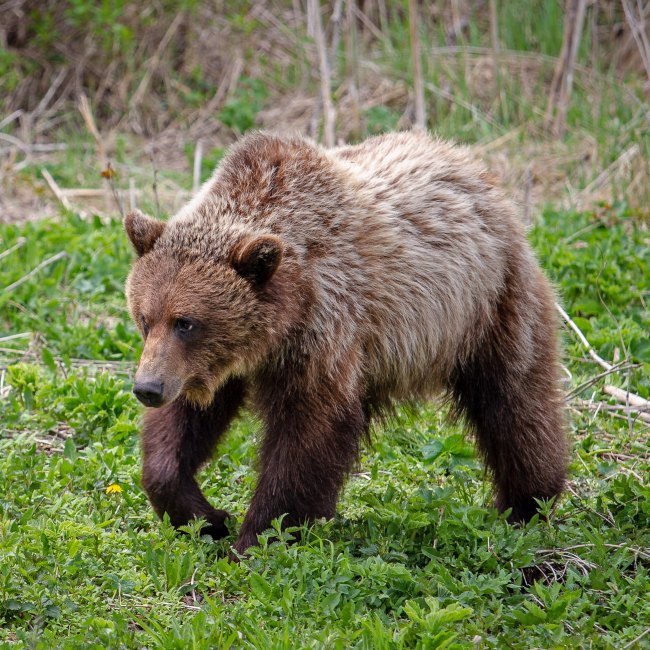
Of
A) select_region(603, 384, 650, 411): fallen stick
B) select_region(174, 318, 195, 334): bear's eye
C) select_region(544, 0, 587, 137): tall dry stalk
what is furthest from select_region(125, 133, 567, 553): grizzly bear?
select_region(544, 0, 587, 137): tall dry stalk

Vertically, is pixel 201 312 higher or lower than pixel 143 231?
lower

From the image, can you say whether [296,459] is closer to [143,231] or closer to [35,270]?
[143,231]

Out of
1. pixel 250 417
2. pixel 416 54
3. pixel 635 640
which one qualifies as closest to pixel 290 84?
pixel 416 54

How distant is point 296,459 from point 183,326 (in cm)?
78

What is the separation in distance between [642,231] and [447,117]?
3580 millimetres

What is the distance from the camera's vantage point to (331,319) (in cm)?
462

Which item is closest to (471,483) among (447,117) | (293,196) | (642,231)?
(293,196)

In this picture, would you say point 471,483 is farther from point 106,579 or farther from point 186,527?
point 106,579

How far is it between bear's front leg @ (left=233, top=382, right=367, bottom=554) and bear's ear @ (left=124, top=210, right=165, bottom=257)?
89 centimetres

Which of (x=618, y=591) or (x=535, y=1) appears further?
(x=535, y=1)

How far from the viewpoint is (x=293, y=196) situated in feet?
15.6

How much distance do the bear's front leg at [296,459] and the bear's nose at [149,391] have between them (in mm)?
575

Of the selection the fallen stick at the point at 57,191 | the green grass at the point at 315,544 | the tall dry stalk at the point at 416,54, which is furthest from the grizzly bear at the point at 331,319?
the fallen stick at the point at 57,191

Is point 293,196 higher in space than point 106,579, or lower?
higher
